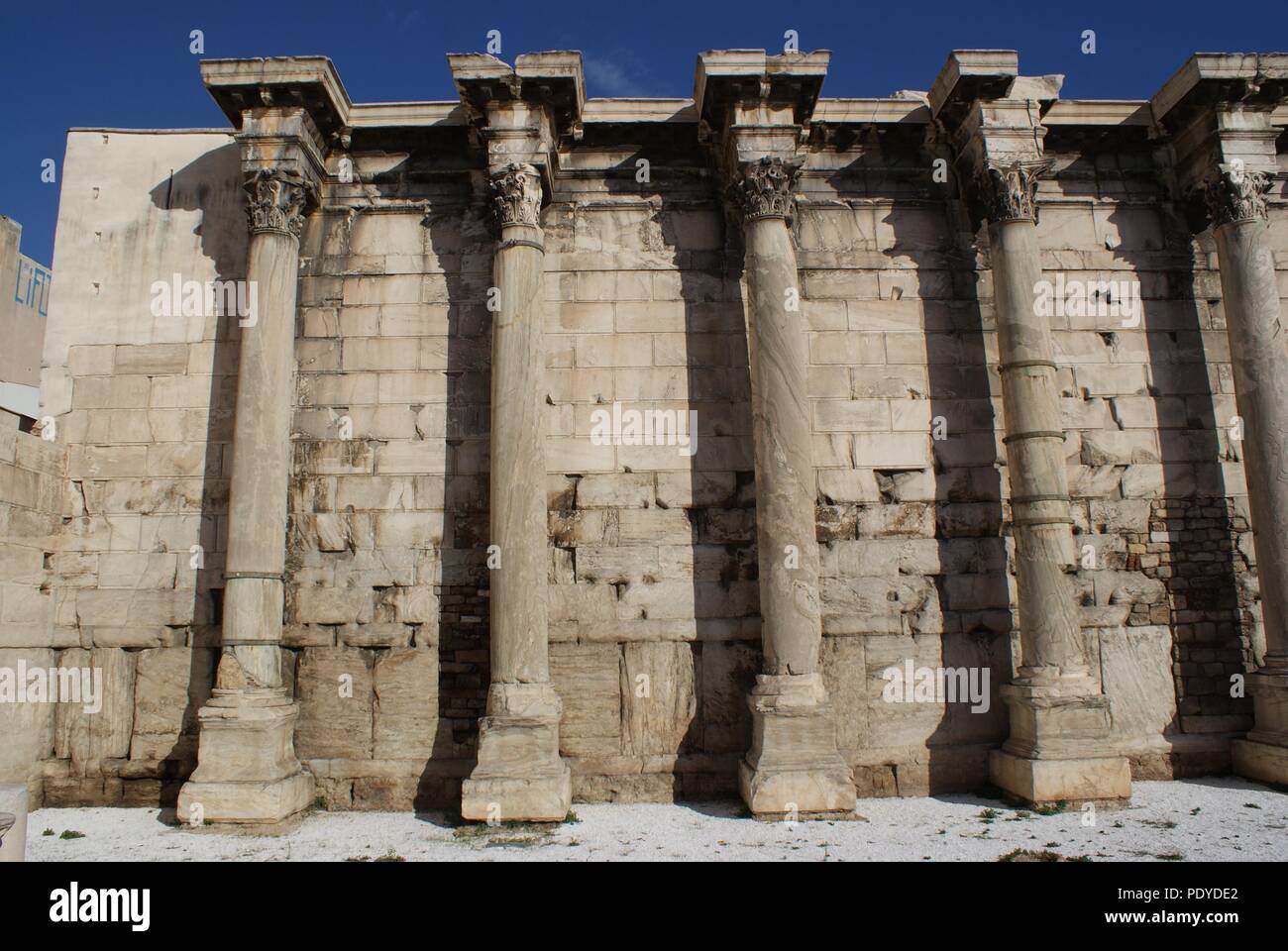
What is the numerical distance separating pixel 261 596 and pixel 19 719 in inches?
94.6

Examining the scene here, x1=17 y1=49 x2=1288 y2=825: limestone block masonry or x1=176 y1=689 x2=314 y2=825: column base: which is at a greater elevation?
x1=17 y1=49 x2=1288 y2=825: limestone block masonry

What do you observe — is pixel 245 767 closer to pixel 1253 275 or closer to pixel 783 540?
pixel 783 540

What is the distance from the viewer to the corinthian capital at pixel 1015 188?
8.66 m

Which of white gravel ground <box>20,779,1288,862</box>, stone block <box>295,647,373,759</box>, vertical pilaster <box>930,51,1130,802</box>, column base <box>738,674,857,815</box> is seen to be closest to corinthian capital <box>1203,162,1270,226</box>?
vertical pilaster <box>930,51,1130,802</box>

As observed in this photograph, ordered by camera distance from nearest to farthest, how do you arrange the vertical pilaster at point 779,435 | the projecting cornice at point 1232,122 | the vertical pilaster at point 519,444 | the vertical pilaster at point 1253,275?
the vertical pilaster at point 519,444 < the vertical pilaster at point 779,435 < the vertical pilaster at point 1253,275 < the projecting cornice at point 1232,122

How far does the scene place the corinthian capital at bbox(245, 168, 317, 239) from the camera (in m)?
8.51

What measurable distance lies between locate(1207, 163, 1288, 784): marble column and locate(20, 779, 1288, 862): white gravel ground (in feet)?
1.94

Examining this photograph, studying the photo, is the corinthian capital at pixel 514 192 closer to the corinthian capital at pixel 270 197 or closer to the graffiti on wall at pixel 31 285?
the corinthian capital at pixel 270 197

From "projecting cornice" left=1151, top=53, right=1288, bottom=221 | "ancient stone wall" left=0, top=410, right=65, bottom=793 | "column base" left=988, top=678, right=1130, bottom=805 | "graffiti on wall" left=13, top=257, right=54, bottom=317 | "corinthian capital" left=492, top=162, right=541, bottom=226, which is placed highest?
"graffiti on wall" left=13, top=257, right=54, bottom=317

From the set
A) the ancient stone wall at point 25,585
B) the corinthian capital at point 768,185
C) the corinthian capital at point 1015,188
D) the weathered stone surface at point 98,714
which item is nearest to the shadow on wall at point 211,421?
the weathered stone surface at point 98,714

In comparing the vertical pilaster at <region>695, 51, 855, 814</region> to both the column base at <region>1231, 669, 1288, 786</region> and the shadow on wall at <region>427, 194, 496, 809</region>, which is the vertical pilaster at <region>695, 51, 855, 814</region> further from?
the column base at <region>1231, 669, 1288, 786</region>
